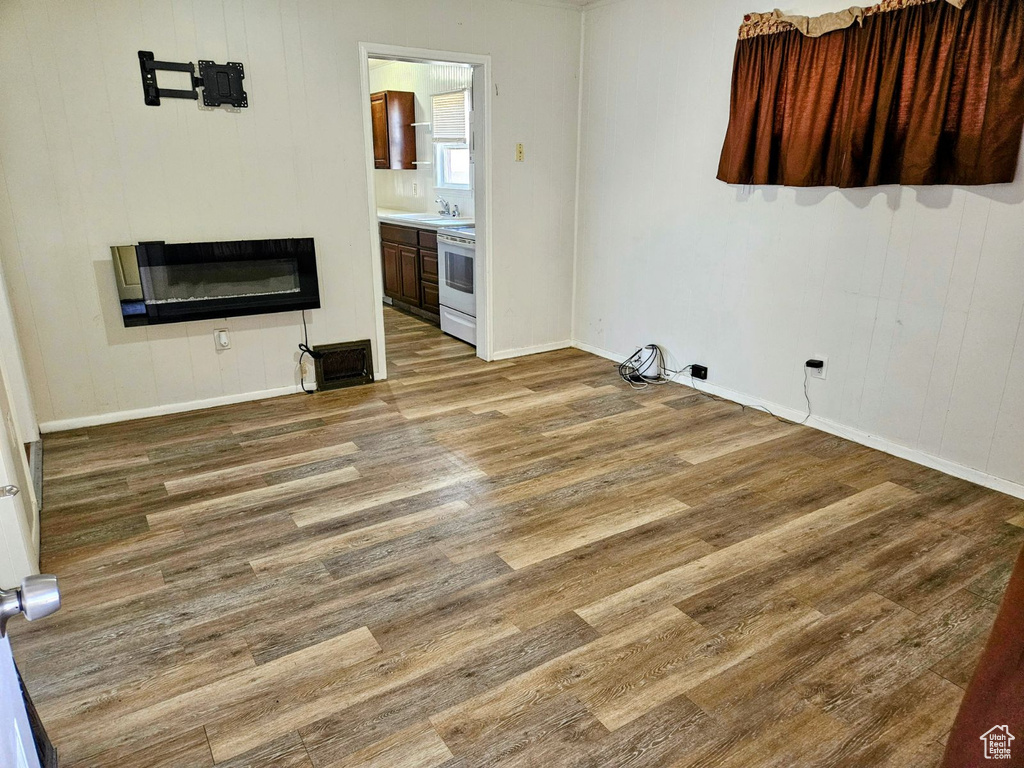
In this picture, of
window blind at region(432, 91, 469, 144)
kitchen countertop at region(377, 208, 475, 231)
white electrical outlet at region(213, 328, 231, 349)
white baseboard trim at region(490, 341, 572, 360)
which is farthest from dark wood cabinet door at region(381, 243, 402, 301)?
white electrical outlet at region(213, 328, 231, 349)

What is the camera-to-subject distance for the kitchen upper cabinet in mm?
6941

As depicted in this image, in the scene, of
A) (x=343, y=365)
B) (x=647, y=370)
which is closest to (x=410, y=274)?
(x=343, y=365)

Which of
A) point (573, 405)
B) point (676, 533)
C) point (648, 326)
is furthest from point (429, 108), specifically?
point (676, 533)

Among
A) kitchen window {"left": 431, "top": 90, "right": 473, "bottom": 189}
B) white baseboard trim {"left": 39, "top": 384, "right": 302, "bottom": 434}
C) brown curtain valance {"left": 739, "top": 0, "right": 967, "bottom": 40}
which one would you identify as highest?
brown curtain valance {"left": 739, "top": 0, "right": 967, "bottom": 40}

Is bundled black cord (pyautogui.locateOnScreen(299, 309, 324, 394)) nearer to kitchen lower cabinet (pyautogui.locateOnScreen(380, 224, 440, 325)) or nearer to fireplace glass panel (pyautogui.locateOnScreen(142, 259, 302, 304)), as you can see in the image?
fireplace glass panel (pyautogui.locateOnScreen(142, 259, 302, 304))

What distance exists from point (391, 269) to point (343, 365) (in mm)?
2740

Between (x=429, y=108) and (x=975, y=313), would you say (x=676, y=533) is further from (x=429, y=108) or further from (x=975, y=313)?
(x=429, y=108)

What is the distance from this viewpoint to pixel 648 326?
4.84 metres

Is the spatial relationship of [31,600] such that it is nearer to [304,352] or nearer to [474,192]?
[304,352]

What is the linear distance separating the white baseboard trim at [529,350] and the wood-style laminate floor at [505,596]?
150 cm

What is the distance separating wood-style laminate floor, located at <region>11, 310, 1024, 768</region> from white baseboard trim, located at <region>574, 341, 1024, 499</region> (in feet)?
0.24

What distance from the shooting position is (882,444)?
11.5ft

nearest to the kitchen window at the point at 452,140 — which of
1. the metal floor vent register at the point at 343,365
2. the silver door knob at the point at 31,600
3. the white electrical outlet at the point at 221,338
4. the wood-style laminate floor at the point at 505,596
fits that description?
the metal floor vent register at the point at 343,365

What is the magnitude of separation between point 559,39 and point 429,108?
2288mm
